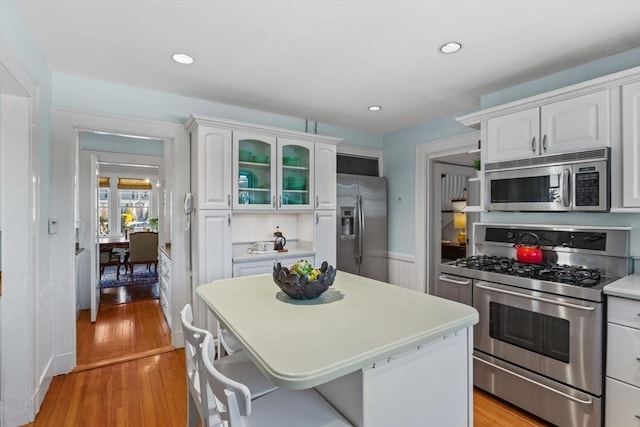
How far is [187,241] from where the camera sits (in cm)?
312

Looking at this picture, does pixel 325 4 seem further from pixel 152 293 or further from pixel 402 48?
pixel 152 293

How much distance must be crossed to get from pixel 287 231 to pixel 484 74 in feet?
8.17

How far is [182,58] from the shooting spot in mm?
2309

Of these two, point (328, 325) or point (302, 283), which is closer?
point (328, 325)

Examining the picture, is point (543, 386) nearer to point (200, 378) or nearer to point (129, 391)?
point (200, 378)

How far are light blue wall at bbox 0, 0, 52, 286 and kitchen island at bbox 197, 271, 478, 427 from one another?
66.4 inches

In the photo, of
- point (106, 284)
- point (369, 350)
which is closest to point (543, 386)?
point (369, 350)

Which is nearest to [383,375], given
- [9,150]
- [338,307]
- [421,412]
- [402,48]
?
[421,412]

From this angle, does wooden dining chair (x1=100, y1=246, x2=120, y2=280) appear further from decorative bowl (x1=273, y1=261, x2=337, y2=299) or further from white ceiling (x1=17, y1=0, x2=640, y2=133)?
decorative bowl (x1=273, y1=261, x2=337, y2=299)

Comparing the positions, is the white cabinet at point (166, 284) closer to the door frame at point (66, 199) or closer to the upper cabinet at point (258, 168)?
the door frame at point (66, 199)

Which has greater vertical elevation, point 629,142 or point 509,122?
point 509,122

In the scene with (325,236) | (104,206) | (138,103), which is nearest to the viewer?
(138,103)

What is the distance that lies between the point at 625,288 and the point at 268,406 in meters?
1.96

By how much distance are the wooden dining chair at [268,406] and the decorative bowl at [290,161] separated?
246 centimetres
